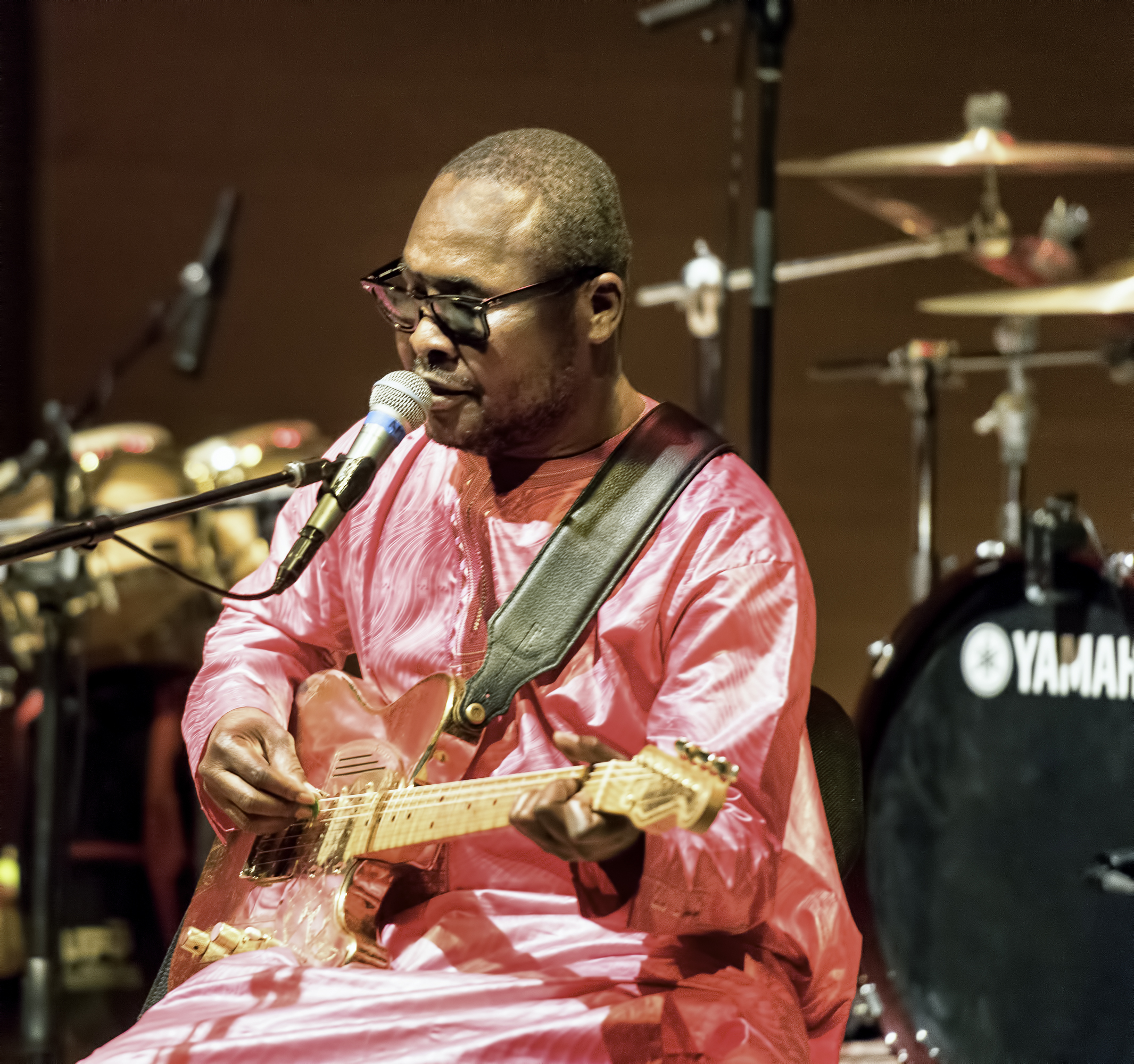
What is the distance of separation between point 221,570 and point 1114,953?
101 inches

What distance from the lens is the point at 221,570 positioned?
4070mm

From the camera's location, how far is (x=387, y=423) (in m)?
1.77

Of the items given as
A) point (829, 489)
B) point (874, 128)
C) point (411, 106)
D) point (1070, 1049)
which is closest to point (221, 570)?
point (411, 106)

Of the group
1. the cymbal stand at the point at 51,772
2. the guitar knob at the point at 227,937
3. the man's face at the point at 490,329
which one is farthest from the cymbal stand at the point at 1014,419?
the cymbal stand at the point at 51,772

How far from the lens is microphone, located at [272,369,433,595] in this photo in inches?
67.2

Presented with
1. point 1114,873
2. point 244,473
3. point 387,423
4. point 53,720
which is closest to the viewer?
point 387,423

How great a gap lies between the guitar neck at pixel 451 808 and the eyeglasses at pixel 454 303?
59 cm

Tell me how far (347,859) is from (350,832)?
35mm

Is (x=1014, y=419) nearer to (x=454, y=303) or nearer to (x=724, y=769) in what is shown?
(x=454, y=303)

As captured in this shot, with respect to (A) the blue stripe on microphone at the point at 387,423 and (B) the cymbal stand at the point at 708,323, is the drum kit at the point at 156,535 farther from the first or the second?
(A) the blue stripe on microphone at the point at 387,423

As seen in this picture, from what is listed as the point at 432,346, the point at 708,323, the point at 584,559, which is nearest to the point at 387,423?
the point at 432,346

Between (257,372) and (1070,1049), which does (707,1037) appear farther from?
(257,372)

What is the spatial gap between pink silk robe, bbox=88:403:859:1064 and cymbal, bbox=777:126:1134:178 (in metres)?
1.82

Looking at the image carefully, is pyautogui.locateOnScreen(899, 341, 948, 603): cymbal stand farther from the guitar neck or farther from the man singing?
the guitar neck
